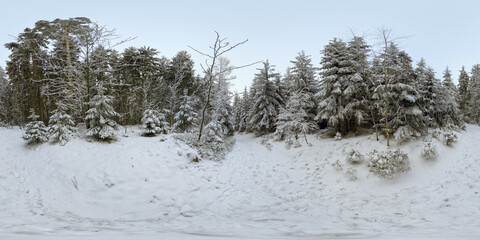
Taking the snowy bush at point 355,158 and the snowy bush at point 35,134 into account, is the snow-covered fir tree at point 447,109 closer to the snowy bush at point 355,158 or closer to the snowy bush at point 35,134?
the snowy bush at point 355,158

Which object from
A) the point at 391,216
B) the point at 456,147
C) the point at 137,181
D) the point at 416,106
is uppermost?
the point at 416,106

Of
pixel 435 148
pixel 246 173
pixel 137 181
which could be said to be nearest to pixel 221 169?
pixel 246 173

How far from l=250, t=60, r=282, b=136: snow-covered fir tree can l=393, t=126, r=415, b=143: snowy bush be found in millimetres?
12811

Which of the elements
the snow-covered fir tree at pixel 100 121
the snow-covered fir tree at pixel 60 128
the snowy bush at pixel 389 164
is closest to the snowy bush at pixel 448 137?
the snowy bush at pixel 389 164

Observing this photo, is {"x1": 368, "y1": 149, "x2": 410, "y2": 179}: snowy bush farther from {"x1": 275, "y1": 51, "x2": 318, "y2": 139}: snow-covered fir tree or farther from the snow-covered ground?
{"x1": 275, "y1": 51, "x2": 318, "y2": 139}: snow-covered fir tree

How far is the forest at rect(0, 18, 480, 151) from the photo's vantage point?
1259 centimetres

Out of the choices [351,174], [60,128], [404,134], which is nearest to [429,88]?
[404,134]

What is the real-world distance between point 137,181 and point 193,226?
4230 mm

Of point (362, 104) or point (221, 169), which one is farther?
point (362, 104)

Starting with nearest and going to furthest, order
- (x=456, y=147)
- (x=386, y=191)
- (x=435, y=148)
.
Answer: (x=386, y=191) < (x=435, y=148) < (x=456, y=147)

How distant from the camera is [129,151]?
10.5 metres

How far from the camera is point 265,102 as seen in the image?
24.3m

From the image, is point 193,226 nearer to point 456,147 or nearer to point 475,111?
point 456,147

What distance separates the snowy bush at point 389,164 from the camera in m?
9.21
